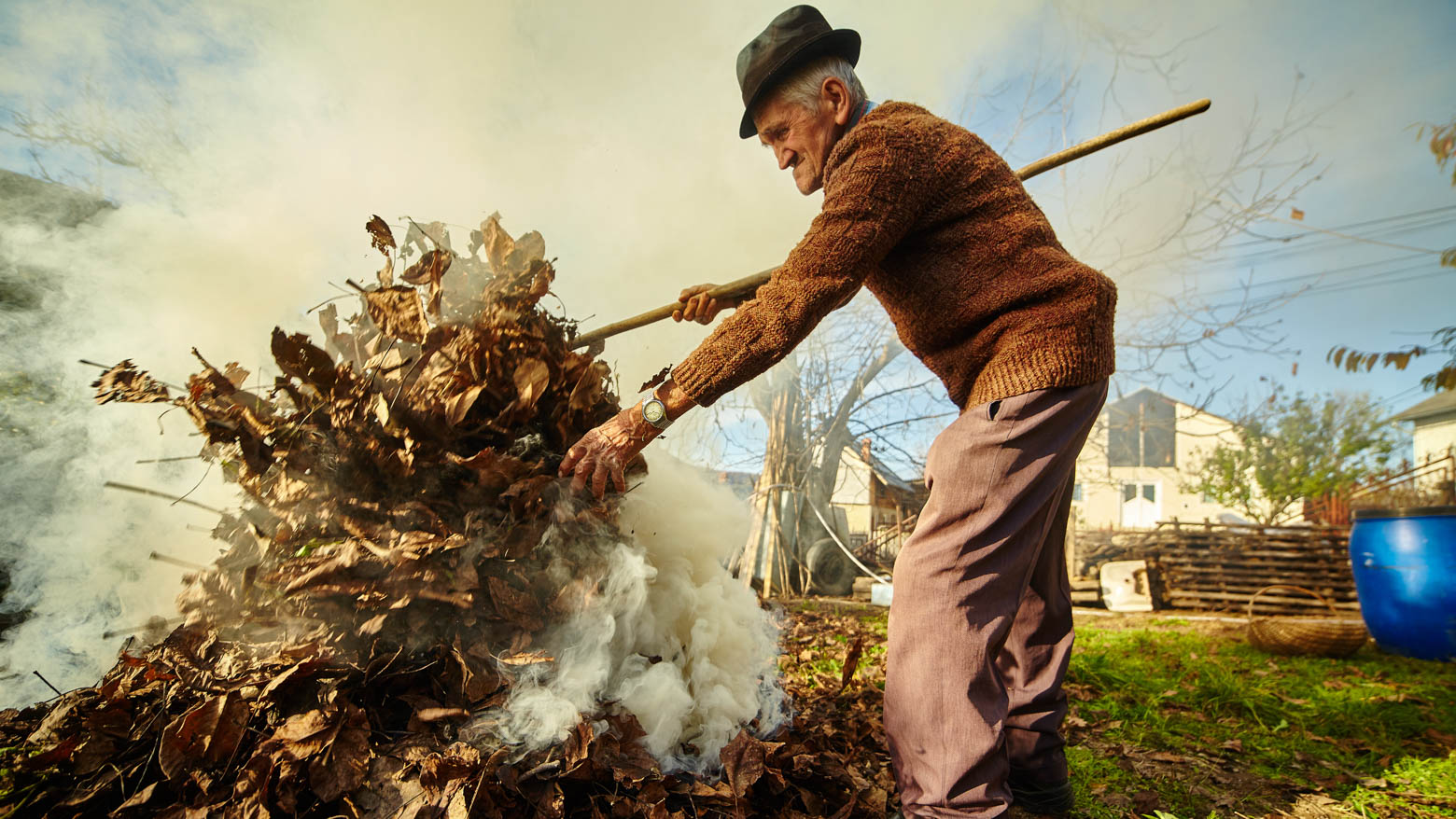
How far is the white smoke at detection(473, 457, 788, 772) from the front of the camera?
161 cm

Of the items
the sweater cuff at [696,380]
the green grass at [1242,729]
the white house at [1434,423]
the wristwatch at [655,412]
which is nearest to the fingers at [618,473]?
the wristwatch at [655,412]

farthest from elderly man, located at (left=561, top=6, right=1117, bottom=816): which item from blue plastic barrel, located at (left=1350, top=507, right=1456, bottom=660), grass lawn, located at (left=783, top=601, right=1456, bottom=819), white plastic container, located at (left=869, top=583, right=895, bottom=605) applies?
white plastic container, located at (left=869, top=583, right=895, bottom=605)

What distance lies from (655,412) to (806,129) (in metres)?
1.01

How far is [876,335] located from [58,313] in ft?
33.0

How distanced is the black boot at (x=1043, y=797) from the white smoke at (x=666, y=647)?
2.45 ft

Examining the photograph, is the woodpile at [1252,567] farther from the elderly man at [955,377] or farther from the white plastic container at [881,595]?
the elderly man at [955,377]

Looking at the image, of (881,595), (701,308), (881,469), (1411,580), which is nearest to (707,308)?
(701,308)

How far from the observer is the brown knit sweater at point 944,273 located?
154cm

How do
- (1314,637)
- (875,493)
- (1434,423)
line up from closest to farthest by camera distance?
1. (1314,637)
2. (875,493)
3. (1434,423)

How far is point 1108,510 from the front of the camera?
2916 centimetres

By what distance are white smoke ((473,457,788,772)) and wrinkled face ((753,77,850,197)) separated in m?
1.15

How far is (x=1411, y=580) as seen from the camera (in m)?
4.61

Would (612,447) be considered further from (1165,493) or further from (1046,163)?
(1165,493)

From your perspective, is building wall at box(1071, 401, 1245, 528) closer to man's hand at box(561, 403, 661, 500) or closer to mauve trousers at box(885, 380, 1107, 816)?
mauve trousers at box(885, 380, 1107, 816)
